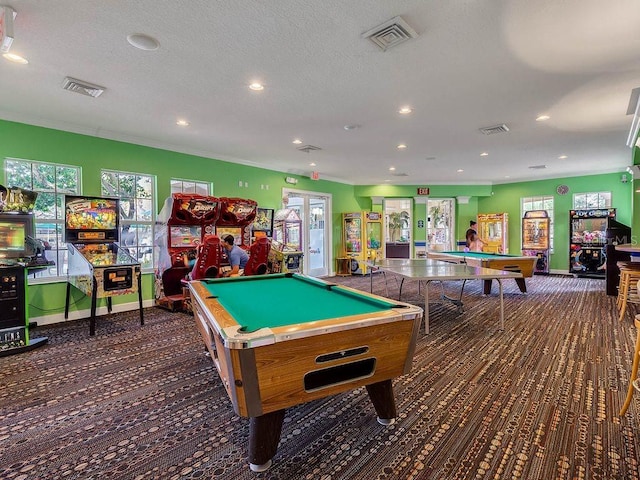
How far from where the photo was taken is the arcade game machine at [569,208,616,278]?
321 inches

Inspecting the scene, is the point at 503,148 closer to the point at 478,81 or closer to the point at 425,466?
the point at 478,81

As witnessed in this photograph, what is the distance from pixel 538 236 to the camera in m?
9.18

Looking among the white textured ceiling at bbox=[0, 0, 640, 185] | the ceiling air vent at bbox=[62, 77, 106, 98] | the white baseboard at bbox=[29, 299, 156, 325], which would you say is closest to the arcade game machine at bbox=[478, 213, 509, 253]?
the white textured ceiling at bbox=[0, 0, 640, 185]

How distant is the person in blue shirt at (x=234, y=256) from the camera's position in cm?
484

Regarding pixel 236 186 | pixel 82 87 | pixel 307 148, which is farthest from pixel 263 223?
pixel 82 87

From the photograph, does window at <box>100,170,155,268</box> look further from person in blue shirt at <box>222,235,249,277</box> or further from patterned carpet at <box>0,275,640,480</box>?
patterned carpet at <box>0,275,640,480</box>

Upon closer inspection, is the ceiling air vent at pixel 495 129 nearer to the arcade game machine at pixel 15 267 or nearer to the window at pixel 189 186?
the window at pixel 189 186

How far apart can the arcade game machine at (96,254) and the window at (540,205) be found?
10147mm

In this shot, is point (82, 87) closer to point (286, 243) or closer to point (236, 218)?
point (236, 218)

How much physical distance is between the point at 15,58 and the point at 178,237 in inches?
106

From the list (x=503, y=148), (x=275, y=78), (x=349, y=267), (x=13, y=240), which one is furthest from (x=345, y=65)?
(x=349, y=267)

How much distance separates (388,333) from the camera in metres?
1.77

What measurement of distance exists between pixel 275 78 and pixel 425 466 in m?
3.29

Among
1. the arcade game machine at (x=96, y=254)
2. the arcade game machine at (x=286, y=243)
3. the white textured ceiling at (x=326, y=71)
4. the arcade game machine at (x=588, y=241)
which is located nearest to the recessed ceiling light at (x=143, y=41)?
the white textured ceiling at (x=326, y=71)
